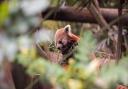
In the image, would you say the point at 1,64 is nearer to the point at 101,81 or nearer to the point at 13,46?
the point at 13,46

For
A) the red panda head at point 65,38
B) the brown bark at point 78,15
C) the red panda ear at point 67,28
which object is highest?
the brown bark at point 78,15

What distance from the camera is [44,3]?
2.63ft

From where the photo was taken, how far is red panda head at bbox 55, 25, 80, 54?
4512 millimetres

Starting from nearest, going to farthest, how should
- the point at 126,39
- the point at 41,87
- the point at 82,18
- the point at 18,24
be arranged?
the point at 18,24
the point at 41,87
the point at 82,18
the point at 126,39

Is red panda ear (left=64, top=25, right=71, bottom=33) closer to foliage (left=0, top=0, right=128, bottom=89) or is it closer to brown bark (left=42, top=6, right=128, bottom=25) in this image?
brown bark (left=42, top=6, right=128, bottom=25)

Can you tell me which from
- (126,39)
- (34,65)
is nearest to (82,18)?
(126,39)

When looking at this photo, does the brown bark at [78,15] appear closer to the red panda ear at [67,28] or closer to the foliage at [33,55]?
the red panda ear at [67,28]

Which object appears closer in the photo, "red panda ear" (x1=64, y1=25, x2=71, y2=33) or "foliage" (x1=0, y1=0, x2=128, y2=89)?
"foliage" (x1=0, y1=0, x2=128, y2=89)

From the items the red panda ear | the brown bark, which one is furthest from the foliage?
the red panda ear

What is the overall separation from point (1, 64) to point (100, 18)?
1.89m

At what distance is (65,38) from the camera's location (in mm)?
4680

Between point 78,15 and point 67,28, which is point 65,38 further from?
point 78,15

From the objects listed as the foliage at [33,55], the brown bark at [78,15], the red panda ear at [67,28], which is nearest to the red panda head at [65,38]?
the red panda ear at [67,28]

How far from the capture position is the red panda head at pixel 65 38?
14.8 ft
